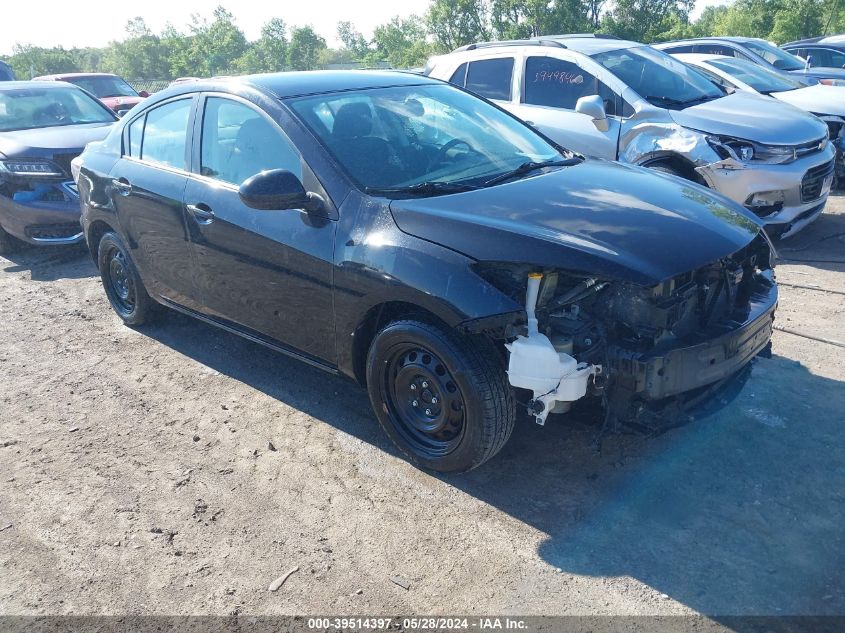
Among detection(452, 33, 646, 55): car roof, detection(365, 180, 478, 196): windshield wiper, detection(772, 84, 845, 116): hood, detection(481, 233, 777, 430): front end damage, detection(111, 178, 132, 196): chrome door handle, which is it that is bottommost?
detection(481, 233, 777, 430): front end damage

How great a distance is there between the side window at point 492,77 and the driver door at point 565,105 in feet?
0.64

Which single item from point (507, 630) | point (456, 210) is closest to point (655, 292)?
point (456, 210)

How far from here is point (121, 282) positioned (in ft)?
18.7

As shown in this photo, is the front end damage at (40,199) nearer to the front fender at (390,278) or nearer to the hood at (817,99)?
the front fender at (390,278)

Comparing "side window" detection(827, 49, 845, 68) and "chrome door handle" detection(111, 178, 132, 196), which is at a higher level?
"side window" detection(827, 49, 845, 68)

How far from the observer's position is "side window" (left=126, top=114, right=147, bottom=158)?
16.8 feet

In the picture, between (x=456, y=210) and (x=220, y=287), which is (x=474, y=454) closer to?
(x=456, y=210)

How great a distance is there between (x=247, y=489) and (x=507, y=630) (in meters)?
1.55

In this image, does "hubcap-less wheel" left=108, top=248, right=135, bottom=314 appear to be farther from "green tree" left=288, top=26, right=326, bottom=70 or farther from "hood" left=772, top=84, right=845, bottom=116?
"green tree" left=288, top=26, right=326, bottom=70

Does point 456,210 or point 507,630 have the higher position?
point 456,210

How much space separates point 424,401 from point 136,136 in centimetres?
314

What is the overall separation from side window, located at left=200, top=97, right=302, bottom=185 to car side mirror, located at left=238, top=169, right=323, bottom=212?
19cm

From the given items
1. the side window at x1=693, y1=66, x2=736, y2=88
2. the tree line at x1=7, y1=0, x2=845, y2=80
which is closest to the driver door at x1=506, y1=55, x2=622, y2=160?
the side window at x1=693, y1=66, x2=736, y2=88

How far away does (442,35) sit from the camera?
47062 millimetres
